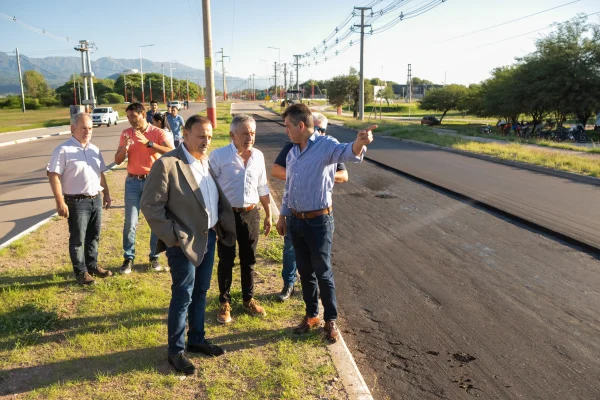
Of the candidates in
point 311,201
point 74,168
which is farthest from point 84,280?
point 311,201

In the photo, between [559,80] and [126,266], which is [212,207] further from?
[559,80]

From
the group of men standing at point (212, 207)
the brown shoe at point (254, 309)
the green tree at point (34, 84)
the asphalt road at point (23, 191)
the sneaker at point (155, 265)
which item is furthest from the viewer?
the green tree at point (34, 84)

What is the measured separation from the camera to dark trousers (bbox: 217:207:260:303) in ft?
13.6

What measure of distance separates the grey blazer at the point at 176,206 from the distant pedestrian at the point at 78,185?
76.7 inches

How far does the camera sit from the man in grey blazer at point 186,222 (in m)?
3.10

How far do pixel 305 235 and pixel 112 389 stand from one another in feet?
5.91

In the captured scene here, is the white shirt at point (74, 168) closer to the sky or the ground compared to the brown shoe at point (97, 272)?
closer to the sky

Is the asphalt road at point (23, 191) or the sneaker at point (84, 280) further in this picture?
the asphalt road at point (23, 191)

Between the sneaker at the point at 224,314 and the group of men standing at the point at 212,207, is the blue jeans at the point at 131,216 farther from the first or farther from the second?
the sneaker at the point at 224,314

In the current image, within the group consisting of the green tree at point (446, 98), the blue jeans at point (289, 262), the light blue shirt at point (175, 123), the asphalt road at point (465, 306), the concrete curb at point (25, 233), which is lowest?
the asphalt road at point (465, 306)

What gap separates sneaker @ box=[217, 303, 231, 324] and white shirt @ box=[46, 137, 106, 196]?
201cm

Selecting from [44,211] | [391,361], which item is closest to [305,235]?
[391,361]

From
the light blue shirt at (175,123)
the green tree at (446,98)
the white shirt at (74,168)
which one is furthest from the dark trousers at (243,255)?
the green tree at (446,98)

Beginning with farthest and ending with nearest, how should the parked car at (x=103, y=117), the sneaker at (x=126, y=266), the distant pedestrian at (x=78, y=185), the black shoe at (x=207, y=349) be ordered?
1. the parked car at (x=103, y=117)
2. the sneaker at (x=126, y=266)
3. the distant pedestrian at (x=78, y=185)
4. the black shoe at (x=207, y=349)
